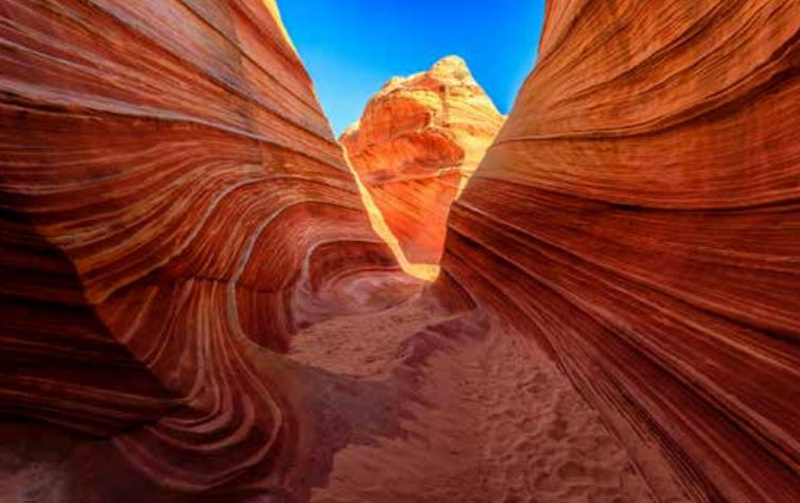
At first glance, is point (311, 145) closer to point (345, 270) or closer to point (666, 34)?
point (345, 270)

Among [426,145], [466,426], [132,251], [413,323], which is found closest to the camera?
[132,251]

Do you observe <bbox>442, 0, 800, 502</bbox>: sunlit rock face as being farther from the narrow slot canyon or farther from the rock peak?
the rock peak

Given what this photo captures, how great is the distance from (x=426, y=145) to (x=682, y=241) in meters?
12.6

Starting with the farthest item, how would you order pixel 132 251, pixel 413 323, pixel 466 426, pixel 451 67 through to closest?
1. pixel 451 67
2. pixel 413 323
3. pixel 466 426
4. pixel 132 251

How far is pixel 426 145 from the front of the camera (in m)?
14.3

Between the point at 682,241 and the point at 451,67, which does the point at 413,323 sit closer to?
the point at 682,241

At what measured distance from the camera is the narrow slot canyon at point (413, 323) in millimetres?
1672

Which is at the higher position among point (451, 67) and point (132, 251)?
point (451, 67)

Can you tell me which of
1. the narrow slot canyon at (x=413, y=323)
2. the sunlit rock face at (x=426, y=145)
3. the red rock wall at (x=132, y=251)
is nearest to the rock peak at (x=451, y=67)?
the sunlit rock face at (x=426, y=145)

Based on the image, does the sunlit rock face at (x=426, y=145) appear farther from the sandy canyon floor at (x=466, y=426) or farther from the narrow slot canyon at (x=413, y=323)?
the sandy canyon floor at (x=466, y=426)

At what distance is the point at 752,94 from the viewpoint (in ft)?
6.79

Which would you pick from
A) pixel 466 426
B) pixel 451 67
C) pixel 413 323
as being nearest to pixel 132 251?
pixel 466 426

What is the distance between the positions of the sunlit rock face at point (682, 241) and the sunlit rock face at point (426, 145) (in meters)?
9.89

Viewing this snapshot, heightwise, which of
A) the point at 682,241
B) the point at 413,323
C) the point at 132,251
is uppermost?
the point at 682,241
